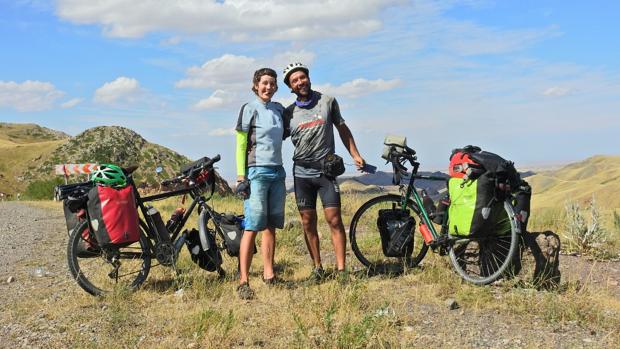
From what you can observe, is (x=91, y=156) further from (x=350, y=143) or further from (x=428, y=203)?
(x=428, y=203)

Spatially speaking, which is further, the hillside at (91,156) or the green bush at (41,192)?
the hillside at (91,156)

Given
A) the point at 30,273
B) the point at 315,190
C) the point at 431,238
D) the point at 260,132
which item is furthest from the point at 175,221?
the point at 431,238

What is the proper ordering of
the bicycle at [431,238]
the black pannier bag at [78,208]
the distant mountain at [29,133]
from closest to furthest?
the black pannier bag at [78,208] < the bicycle at [431,238] < the distant mountain at [29,133]

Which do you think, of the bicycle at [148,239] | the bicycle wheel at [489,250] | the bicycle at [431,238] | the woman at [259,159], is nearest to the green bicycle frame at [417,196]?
the bicycle at [431,238]

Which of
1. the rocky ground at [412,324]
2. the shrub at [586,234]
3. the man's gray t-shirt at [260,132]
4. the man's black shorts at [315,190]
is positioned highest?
the man's gray t-shirt at [260,132]

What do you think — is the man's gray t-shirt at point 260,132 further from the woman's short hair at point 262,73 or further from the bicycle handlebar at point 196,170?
the bicycle handlebar at point 196,170

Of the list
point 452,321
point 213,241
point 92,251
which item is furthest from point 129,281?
point 452,321

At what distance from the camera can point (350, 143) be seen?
6465 millimetres

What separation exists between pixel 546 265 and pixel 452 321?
5.52ft

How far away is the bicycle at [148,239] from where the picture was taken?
5.59m

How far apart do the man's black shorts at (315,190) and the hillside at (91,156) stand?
3434 cm

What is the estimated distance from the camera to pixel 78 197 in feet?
18.2

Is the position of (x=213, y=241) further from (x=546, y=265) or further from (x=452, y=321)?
(x=546, y=265)

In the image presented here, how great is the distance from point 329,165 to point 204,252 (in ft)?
5.69
